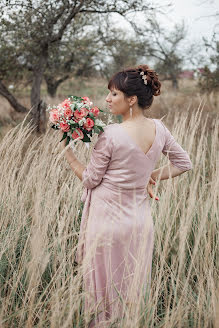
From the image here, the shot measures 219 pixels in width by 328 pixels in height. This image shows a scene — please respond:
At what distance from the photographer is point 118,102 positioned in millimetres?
1830

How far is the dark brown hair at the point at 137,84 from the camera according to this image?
5.96 feet

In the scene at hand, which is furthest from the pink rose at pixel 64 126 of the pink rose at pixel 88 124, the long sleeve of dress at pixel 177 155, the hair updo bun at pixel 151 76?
the long sleeve of dress at pixel 177 155

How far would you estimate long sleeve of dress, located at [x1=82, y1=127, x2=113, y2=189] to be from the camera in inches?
67.9

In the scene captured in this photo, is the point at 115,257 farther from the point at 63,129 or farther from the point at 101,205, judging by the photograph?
the point at 63,129

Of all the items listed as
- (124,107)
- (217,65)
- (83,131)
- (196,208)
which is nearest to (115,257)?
(83,131)

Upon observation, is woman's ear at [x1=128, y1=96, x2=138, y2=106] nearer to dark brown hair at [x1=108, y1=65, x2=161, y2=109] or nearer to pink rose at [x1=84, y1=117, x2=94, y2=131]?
dark brown hair at [x1=108, y1=65, x2=161, y2=109]

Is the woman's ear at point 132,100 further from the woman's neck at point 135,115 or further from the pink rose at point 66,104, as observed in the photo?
the pink rose at point 66,104

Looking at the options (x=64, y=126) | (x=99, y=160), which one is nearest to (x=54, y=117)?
(x=64, y=126)

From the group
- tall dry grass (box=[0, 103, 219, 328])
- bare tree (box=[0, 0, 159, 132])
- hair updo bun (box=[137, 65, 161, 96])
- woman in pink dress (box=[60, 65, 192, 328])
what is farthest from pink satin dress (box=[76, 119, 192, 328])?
bare tree (box=[0, 0, 159, 132])

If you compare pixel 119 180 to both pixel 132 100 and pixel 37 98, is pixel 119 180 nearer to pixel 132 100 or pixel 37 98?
pixel 132 100

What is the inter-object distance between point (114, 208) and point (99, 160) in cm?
29

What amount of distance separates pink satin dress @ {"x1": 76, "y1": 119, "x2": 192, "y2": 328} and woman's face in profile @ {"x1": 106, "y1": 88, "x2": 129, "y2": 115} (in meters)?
0.12

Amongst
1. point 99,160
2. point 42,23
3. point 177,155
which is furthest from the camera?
point 42,23

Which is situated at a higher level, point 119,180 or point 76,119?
point 76,119
